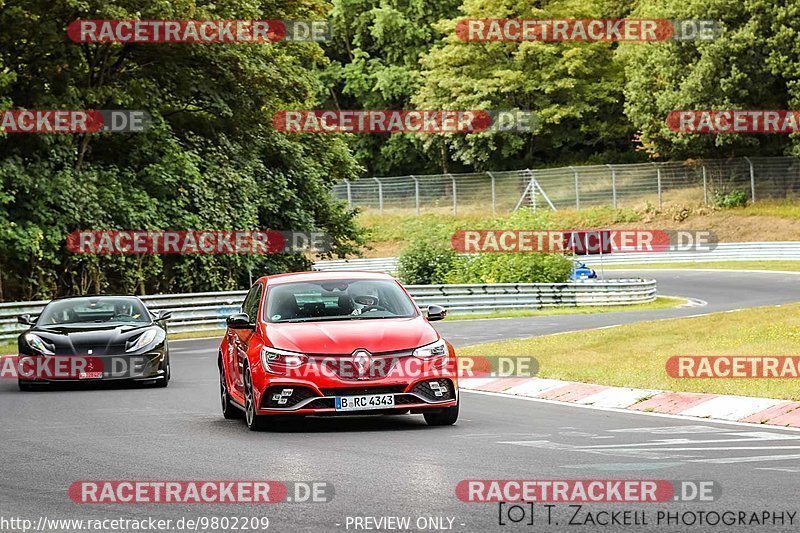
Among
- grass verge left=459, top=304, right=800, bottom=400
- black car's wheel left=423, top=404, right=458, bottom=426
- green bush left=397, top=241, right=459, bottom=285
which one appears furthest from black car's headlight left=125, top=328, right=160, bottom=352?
green bush left=397, top=241, right=459, bottom=285

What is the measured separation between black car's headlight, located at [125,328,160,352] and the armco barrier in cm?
1392

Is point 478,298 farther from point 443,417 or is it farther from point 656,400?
point 443,417

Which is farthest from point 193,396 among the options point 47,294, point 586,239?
point 586,239

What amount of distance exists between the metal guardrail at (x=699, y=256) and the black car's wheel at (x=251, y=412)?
48764mm

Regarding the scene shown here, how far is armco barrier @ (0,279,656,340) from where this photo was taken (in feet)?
116

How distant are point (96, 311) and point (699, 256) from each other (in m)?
49.6

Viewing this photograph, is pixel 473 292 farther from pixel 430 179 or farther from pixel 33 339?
pixel 430 179

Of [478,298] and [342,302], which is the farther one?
[478,298]

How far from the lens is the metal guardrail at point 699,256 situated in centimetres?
6406

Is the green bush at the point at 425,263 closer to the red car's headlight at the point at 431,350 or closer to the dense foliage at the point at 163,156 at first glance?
the dense foliage at the point at 163,156

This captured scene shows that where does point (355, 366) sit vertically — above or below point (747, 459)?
above

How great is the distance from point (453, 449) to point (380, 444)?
0.74 meters

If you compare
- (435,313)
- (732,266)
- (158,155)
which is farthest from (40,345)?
(732,266)

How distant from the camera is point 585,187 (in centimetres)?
7675
